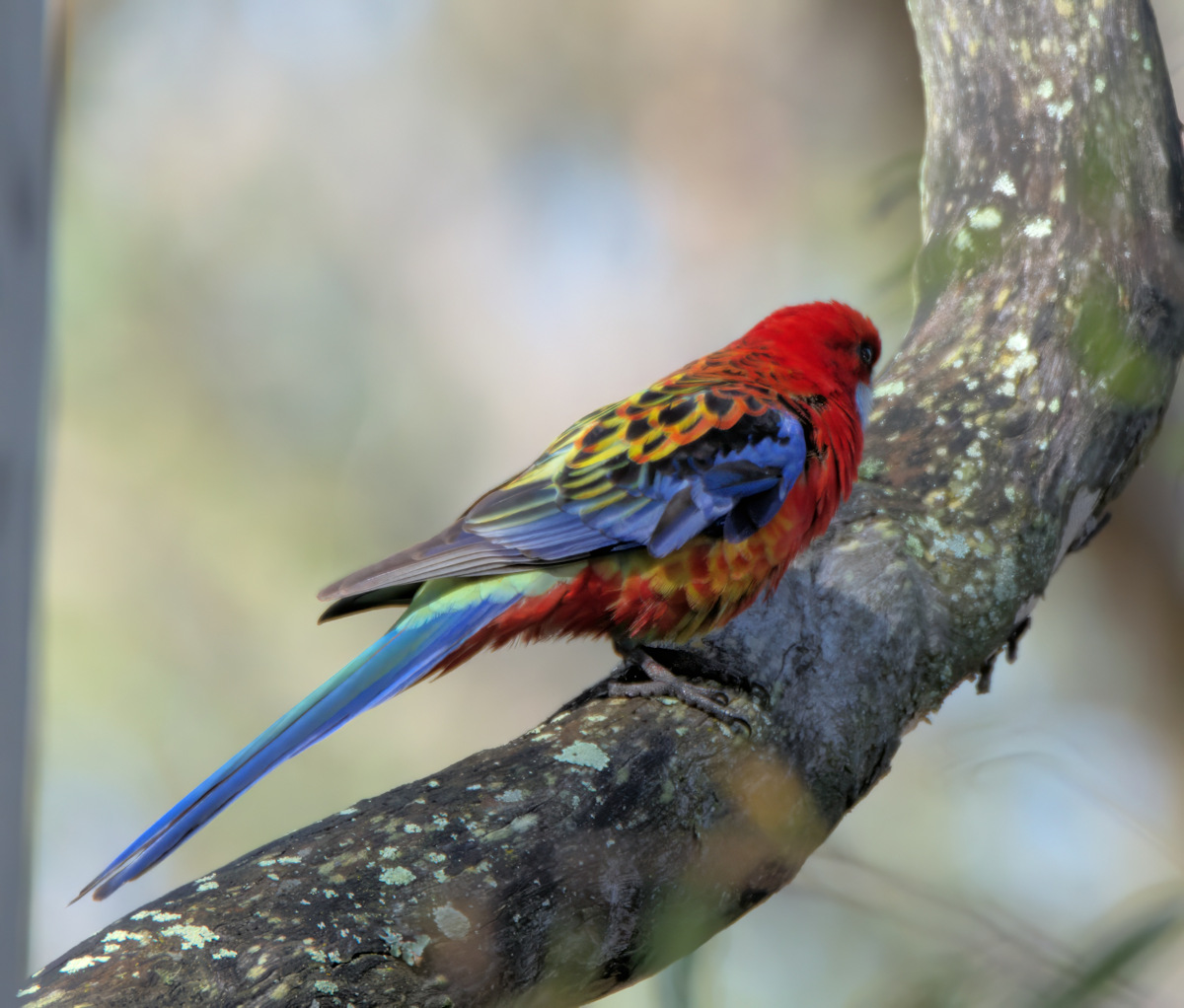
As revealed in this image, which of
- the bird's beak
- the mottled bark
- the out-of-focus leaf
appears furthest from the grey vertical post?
the bird's beak

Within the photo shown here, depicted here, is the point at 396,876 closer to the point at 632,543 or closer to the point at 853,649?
the point at 632,543

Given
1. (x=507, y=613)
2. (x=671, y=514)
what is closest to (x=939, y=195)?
(x=671, y=514)

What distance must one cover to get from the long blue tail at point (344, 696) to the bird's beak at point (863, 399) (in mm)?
1148

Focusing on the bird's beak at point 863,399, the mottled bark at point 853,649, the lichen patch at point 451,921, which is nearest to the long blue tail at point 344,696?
the mottled bark at point 853,649

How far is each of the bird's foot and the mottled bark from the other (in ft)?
0.11

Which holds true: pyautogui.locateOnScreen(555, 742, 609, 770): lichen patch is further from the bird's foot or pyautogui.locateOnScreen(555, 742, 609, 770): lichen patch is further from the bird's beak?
the bird's beak

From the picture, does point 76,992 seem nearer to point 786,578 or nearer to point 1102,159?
point 786,578

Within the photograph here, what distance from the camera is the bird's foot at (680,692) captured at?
6.89ft

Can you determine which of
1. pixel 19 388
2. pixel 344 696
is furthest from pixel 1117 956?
pixel 344 696

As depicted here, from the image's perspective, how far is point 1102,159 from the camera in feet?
9.64

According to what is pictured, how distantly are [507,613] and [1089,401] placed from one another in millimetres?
1756

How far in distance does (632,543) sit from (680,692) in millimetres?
363

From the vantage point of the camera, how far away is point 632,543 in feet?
7.58

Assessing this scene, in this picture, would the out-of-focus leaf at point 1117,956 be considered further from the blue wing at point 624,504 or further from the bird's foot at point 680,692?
the blue wing at point 624,504
